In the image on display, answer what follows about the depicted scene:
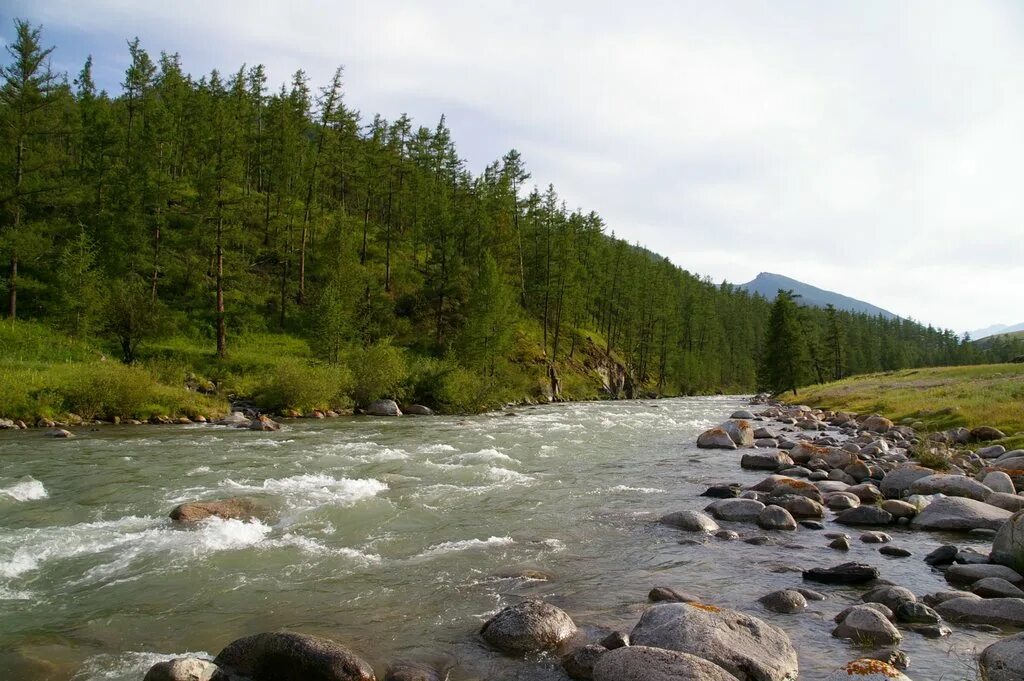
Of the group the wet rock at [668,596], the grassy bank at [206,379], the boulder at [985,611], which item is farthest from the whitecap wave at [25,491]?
the boulder at [985,611]

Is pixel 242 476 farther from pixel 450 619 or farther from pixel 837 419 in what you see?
pixel 837 419

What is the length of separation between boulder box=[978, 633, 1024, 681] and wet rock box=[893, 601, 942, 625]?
41.4 inches

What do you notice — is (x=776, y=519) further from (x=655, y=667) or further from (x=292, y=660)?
(x=292, y=660)

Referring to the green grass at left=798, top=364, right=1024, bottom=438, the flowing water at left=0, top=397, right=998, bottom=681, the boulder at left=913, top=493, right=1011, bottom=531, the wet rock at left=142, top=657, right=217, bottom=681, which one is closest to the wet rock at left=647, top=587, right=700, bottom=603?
the flowing water at left=0, top=397, right=998, bottom=681

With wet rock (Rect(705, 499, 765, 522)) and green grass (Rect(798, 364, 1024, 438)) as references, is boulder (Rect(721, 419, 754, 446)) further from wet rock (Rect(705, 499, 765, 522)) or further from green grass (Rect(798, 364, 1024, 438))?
wet rock (Rect(705, 499, 765, 522))

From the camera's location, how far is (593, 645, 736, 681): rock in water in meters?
5.11

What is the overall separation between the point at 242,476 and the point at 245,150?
159 feet

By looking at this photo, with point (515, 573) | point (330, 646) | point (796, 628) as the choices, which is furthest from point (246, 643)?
point (796, 628)

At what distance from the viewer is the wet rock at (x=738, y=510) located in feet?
39.3

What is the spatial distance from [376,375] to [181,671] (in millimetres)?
29234

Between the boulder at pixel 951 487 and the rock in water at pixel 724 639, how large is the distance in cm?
898

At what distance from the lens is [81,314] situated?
32.4m

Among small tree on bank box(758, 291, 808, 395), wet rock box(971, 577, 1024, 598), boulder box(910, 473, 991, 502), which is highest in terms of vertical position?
small tree on bank box(758, 291, 808, 395)

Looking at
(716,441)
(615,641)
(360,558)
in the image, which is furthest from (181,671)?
(716,441)
